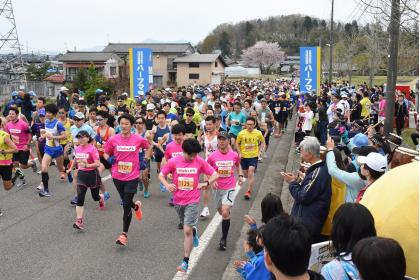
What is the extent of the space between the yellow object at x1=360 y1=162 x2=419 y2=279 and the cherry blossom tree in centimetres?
10563

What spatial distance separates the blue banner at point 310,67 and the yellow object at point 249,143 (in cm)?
1046

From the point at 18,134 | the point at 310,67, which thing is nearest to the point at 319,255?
the point at 18,134

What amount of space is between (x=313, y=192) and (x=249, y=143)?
448 cm

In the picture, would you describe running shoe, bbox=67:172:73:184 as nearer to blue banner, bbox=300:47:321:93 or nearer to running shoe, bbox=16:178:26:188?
running shoe, bbox=16:178:26:188

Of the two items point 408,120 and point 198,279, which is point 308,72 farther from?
point 198,279

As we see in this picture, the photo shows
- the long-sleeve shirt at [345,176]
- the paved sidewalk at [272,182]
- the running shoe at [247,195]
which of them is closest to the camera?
the long-sleeve shirt at [345,176]

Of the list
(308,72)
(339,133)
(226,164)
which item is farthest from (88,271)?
(308,72)

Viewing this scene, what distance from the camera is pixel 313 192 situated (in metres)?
4.61

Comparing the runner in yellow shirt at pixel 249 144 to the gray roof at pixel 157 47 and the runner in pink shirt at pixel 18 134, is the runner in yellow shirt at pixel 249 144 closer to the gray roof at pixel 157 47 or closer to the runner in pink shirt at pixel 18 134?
the runner in pink shirt at pixel 18 134

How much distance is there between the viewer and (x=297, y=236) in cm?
264

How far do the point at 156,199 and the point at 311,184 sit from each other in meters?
5.23

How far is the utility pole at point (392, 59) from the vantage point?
8.66 meters

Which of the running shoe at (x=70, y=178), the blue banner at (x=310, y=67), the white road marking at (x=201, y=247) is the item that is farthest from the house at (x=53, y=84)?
the white road marking at (x=201, y=247)

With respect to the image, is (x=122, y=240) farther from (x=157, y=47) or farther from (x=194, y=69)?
(x=157, y=47)
